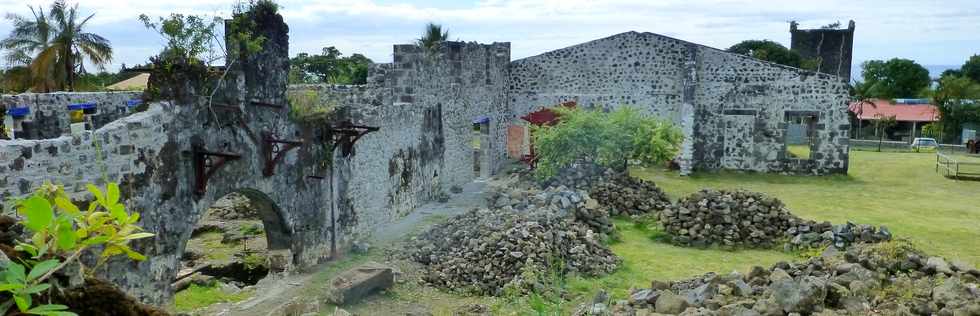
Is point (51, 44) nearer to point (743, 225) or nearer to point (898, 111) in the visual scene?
point (743, 225)

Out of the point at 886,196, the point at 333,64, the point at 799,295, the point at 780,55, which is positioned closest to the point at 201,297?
the point at 799,295

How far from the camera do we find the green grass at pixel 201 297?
31.8ft

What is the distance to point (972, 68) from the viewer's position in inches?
2047

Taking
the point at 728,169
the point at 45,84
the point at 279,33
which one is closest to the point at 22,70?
the point at 45,84

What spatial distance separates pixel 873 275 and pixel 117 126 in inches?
340

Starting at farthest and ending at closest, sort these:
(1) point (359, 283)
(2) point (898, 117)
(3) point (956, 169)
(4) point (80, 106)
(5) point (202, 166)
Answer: (2) point (898, 117) → (3) point (956, 169) → (4) point (80, 106) → (1) point (359, 283) → (5) point (202, 166)

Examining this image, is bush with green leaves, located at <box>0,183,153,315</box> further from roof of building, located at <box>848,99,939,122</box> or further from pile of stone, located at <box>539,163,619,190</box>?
roof of building, located at <box>848,99,939,122</box>

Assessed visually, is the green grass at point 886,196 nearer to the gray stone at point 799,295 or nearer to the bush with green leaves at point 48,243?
the gray stone at point 799,295

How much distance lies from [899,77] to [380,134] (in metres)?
47.6

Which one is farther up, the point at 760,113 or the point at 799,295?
the point at 760,113

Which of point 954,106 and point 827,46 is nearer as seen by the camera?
point 954,106

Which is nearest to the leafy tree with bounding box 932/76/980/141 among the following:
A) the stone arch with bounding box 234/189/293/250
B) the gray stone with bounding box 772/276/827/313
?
the gray stone with bounding box 772/276/827/313

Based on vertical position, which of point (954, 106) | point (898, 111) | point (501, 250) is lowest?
point (501, 250)

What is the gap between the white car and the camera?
1307 inches
